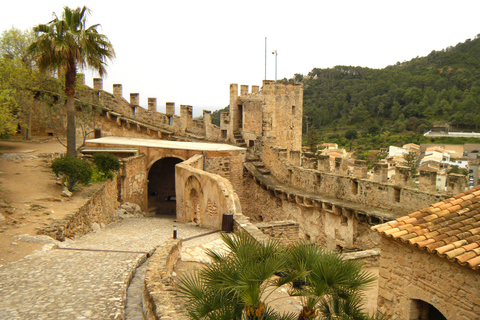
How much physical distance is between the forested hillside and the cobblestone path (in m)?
60.5

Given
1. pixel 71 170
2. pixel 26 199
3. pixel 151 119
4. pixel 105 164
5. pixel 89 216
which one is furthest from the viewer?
pixel 151 119

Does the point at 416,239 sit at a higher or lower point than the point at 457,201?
lower

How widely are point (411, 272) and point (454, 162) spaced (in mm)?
42777

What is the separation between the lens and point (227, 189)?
41.0 ft

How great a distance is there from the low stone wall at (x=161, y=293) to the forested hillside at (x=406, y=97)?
60.8 meters

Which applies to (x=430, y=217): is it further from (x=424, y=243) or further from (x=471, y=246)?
(x=471, y=246)

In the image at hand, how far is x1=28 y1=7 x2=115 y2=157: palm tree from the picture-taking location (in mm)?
14118

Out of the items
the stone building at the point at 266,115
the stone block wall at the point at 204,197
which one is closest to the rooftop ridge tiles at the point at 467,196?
the stone block wall at the point at 204,197

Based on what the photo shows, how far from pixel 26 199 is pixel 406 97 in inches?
2608

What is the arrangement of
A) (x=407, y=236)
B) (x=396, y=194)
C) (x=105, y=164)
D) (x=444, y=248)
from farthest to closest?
(x=105, y=164) → (x=396, y=194) → (x=407, y=236) → (x=444, y=248)

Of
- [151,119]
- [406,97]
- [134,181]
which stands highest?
[406,97]

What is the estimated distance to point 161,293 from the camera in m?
5.87

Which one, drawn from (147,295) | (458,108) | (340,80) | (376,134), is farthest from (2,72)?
(340,80)

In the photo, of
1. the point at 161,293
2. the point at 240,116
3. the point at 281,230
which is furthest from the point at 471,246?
the point at 240,116
